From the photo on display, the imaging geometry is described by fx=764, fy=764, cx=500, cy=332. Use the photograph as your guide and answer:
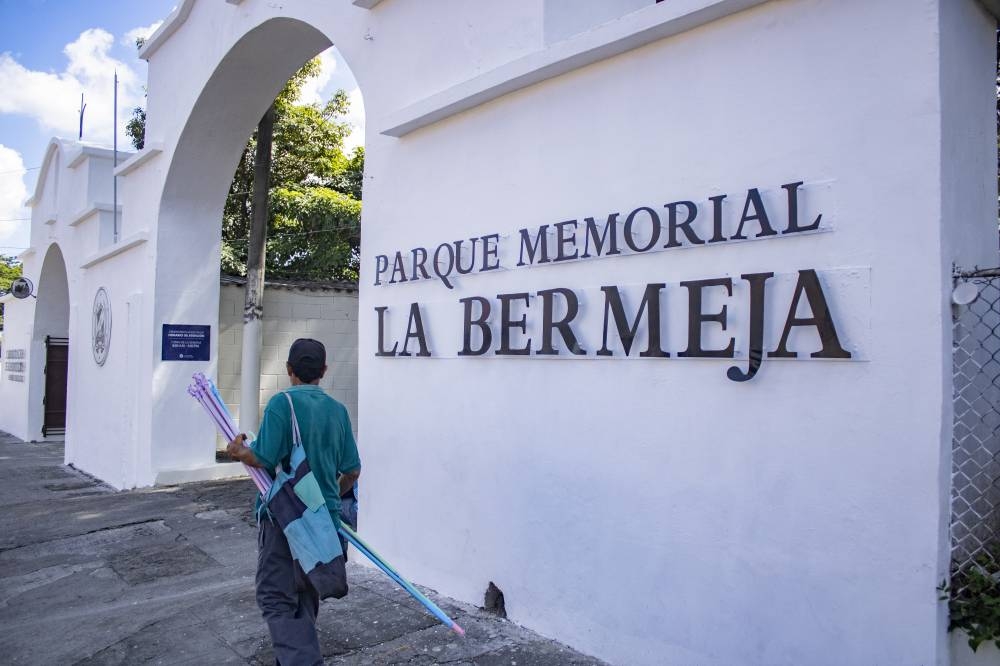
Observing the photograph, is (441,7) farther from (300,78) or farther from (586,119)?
(300,78)

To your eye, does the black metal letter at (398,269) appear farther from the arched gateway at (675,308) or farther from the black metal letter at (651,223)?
the black metal letter at (651,223)

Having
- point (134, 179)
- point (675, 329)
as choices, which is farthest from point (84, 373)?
point (675, 329)

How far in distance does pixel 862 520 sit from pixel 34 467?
12367 mm

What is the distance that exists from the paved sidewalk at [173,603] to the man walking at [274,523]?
73 cm

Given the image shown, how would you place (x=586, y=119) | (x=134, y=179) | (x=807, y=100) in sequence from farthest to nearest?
1. (x=134, y=179)
2. (x=586, y=119)
3. (x=807, y=100)

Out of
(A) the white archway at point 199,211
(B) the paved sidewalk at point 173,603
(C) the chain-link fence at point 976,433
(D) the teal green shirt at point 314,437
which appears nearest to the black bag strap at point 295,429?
(D) the teal green shirt at point 314,437

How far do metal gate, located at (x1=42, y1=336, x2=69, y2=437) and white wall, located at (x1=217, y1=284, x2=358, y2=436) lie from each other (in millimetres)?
6994

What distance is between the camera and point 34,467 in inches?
462

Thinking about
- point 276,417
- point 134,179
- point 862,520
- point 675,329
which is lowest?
point 862,520

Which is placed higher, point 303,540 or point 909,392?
point 909,392

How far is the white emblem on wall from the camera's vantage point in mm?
10172

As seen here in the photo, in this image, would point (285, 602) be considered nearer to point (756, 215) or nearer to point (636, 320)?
point (636, 320)

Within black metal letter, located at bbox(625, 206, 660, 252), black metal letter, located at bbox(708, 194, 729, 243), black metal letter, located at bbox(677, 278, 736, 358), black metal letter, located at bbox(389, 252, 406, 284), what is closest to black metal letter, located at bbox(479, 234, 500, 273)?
black metal letter, located at bbox(389, 252, 406, 284)

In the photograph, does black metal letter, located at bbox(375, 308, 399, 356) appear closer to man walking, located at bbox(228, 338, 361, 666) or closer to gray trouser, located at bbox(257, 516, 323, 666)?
man walking, located at bbox(228, 338, 361, 666)
